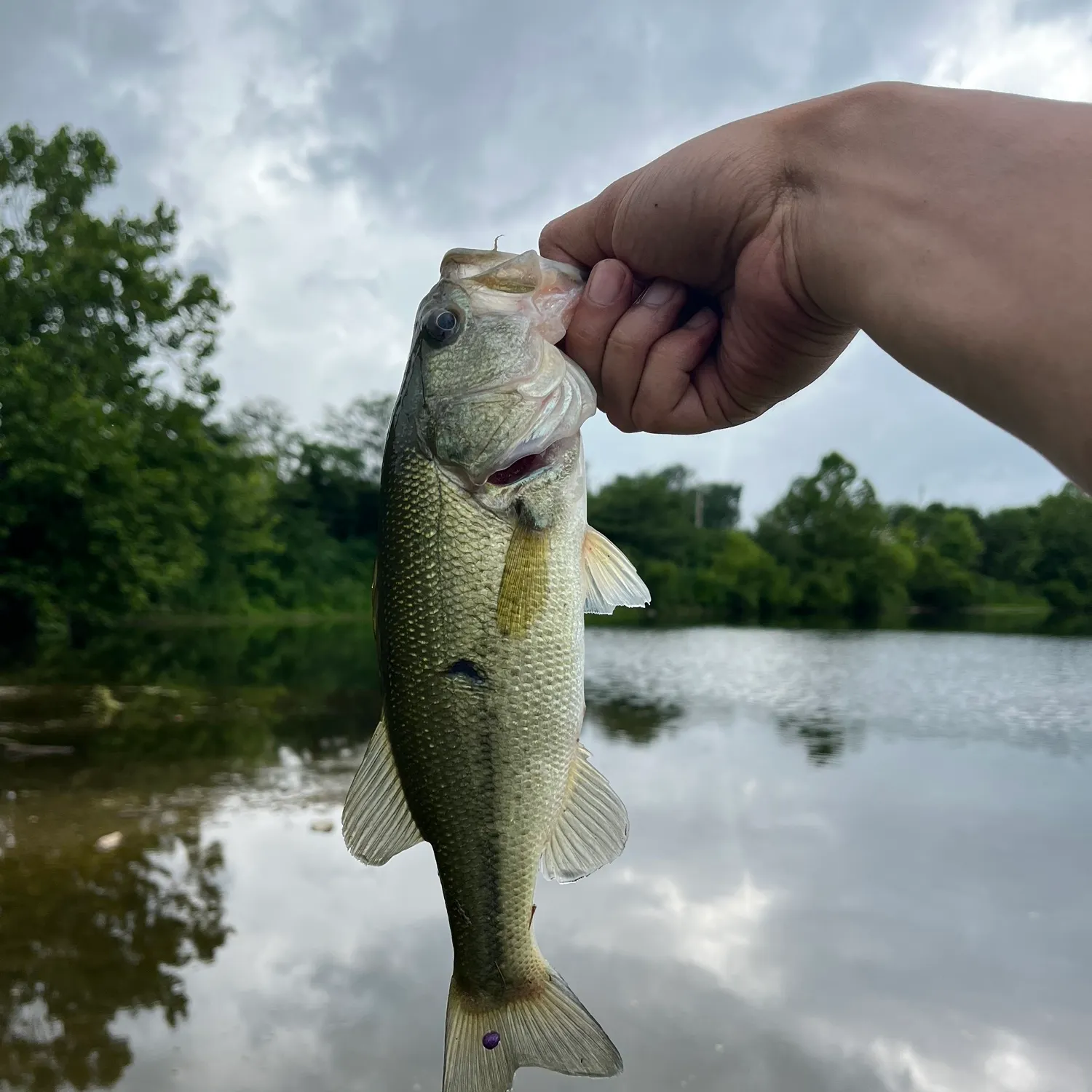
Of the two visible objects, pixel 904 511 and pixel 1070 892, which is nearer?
pixel 1070 892

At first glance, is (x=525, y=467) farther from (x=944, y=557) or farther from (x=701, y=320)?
(x=944, y=557)

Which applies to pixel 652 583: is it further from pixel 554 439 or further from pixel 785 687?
pixel 554 439

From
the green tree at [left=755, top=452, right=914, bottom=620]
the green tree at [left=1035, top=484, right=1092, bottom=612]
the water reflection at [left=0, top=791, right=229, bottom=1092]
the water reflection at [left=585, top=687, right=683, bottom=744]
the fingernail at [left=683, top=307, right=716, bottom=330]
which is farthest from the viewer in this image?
the green tree at [left=1035, top=484, right=1092, bottom=612]

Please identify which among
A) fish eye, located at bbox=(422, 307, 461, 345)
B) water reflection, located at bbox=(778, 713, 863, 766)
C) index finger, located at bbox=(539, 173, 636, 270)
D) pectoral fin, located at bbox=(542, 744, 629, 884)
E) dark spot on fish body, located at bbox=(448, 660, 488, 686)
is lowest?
water reflection, located at bbox=(778, 713, 863, 766)

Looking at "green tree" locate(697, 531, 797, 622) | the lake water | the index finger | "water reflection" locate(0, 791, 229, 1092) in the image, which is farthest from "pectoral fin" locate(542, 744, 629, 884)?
"green tree" locate(697, 531, 797, 622)

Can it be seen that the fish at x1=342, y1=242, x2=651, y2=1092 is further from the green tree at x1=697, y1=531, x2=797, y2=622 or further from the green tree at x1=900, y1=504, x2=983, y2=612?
the green tree at x1=900, y1=504, x2=983, y2=612

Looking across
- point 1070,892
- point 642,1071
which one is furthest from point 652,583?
point 642,1071

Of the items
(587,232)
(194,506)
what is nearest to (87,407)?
(194,506)
